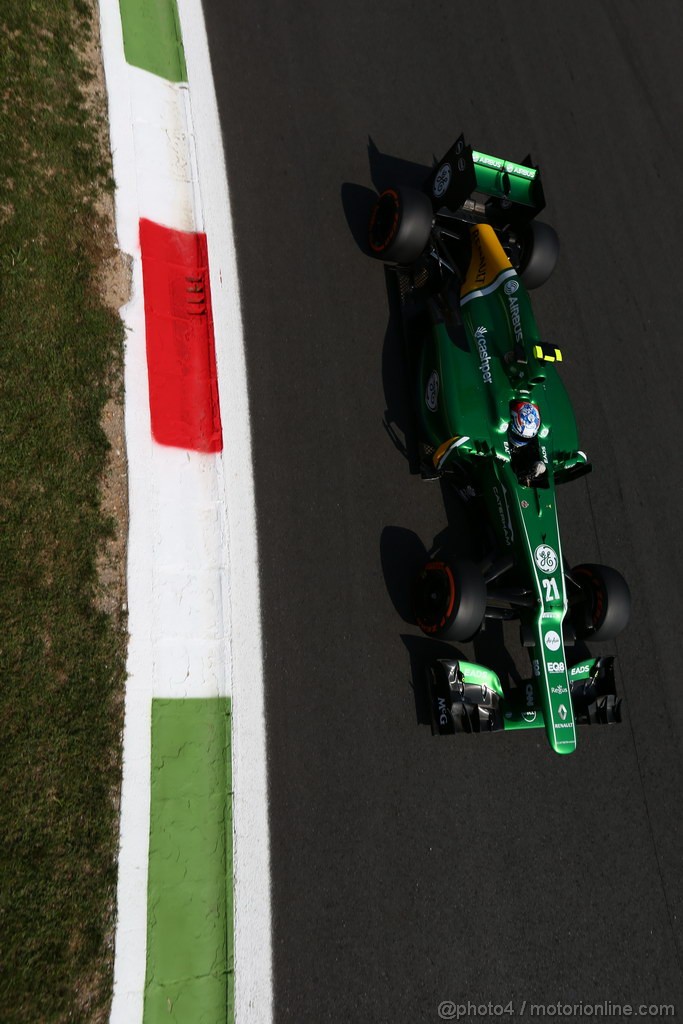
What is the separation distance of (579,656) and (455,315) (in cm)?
348

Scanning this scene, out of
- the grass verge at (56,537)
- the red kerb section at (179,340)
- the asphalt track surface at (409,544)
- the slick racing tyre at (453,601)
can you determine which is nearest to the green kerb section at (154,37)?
the asphalt track surface at (409,544)

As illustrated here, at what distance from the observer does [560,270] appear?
804 centimetres

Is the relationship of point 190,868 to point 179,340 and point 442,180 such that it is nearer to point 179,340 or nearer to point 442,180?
point 179,340

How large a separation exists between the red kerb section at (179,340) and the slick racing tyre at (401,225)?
1741mm

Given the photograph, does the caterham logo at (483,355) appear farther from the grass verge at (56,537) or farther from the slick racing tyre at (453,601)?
the grass verge at (56,537)

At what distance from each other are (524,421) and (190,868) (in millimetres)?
4340

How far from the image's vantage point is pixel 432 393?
641 cm

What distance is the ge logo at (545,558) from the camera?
5746 millimetres

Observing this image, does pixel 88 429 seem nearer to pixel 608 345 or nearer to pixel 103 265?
pixel 103 265

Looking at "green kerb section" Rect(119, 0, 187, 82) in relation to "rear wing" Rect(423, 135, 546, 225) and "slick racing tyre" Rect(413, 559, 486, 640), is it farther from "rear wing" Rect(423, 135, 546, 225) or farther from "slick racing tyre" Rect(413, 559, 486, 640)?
"slick racing tyre" Rect(413, 559, 486, 640)

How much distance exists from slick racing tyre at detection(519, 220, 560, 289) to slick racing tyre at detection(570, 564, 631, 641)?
3.06 metres

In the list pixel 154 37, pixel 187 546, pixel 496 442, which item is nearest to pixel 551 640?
pixel 496 442

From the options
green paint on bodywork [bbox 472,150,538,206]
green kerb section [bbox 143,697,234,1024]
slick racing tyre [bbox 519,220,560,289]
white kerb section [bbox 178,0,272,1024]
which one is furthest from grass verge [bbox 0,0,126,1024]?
slick racing tyre [bbox 519,220,560,289]

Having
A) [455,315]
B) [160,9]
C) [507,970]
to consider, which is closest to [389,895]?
[507,970]
